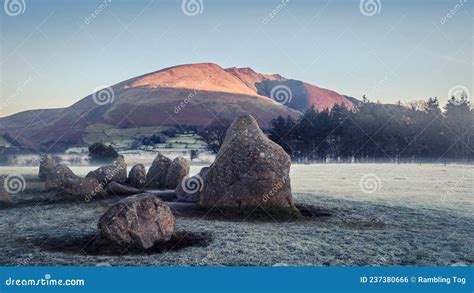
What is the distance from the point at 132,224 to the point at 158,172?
11.1 meters

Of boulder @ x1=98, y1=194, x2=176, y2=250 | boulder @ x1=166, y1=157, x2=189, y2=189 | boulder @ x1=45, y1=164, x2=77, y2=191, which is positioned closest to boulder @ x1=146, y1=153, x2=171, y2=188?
→ boulder @ x1=166, y1=157, x2=189, y2=189

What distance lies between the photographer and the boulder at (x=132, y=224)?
32.4 ft

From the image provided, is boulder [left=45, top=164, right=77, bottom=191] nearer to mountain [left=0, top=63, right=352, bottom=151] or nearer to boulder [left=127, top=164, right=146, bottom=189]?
mountain [left=0, top=63, right=352, bottom=151]

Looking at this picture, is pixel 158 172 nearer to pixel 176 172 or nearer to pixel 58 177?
pixel 176 172

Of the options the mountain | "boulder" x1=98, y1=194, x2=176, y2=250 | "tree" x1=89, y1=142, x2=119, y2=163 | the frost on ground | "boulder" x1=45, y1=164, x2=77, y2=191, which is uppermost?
the mountain

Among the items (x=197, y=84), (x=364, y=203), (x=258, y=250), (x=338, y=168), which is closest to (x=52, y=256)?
(x=258, y=250)

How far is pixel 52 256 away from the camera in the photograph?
9.40 m

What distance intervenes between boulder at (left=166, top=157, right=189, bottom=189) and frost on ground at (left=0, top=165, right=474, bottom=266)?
154 inches

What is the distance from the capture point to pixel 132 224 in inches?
390

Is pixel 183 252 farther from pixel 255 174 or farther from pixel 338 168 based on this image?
pixel 338 168

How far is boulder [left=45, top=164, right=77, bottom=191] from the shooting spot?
18.4 m

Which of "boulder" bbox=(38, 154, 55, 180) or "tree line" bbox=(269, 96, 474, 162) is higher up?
"tree line" bbox=(269, 96, 474, 162)

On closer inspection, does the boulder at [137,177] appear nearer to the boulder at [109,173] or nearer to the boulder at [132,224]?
the boulder at [109,173]

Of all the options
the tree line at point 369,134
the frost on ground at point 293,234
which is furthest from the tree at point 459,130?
the frost on ground at point 293,234
